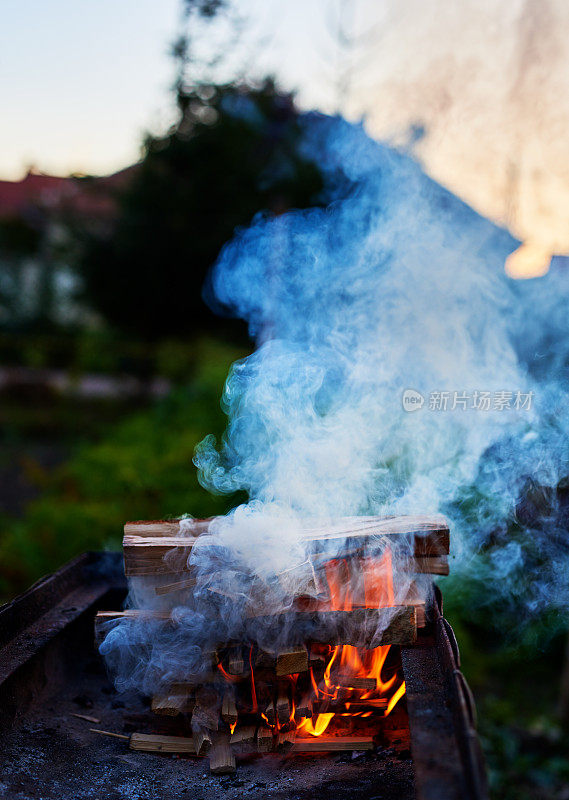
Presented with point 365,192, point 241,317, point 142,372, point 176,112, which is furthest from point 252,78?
point 365,192

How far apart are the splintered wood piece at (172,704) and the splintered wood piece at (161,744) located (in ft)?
0.33

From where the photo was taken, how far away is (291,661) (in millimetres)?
2332

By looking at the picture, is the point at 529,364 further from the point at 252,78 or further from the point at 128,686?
the point at 252,78

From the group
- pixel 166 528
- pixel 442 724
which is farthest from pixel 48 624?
pixel 442 724

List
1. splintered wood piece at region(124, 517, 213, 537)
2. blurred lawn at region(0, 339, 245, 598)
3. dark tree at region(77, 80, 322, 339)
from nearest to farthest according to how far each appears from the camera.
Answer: splintered wood piece at region(124, 517, 213, 537) < blurred lawn at region(0, 339, 245, 598) < dark tree at region(77, 80, 322, 339)

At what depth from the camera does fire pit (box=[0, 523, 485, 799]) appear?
218cm

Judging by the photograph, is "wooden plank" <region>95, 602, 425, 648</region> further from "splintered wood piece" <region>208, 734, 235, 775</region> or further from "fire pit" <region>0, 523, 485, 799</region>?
"splintered wood piece" <region>208, 734, 235, 775</region>

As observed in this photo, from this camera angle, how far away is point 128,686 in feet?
8.58

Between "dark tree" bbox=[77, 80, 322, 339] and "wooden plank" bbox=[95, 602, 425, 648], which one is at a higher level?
"dark tree" bbox=[77, 80, 322, 339]

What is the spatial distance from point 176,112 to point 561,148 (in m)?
9.17

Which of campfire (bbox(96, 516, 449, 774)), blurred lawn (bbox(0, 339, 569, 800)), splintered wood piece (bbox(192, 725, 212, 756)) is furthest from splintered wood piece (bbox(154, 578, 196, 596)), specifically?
blurred lawn (bbox(0, 339, 569, 800))

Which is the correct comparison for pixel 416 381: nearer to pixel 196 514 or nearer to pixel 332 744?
pixel 332 744

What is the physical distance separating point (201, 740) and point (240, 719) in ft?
0.62

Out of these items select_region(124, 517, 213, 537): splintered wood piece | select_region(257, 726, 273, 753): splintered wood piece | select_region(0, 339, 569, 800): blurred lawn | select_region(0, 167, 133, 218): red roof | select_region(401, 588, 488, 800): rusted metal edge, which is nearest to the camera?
select_region(401, 588, 488, 800): rusted metal edge
